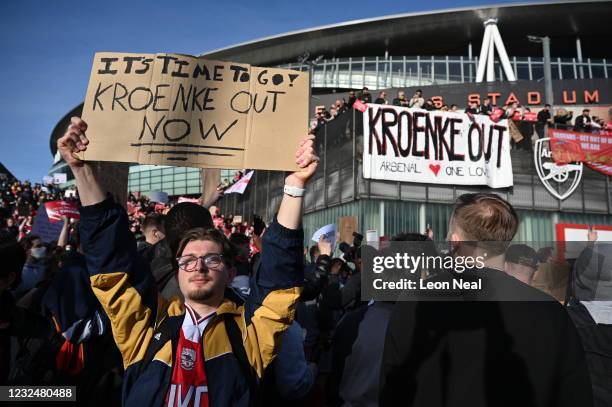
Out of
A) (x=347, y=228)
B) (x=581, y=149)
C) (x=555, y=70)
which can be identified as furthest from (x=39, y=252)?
(x=555, y=70)

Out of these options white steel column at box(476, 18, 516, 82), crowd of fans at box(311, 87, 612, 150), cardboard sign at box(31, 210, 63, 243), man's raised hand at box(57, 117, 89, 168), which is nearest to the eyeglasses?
man's raised hand at box(57, 117, 89, 168)

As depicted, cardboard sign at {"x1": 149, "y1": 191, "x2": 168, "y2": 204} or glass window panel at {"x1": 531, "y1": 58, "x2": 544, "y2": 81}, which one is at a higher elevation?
glass window panel at {"x1": 531, "y1": 58, "x2": 544, "y2": 81}

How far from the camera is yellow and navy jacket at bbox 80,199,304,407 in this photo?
6.87ft

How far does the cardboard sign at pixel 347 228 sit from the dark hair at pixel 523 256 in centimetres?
1291

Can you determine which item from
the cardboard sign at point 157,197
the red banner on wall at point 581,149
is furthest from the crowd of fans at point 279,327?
the red banner on wall at point 581,149

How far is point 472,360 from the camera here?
1844mm

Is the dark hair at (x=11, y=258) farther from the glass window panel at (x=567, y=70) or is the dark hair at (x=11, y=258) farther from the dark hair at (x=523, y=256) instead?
the glass window panel at (x=567, y=70)

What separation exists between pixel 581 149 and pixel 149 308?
18751 millimetres

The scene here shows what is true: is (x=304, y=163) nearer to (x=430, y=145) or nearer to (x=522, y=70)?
(x=430, y=145)

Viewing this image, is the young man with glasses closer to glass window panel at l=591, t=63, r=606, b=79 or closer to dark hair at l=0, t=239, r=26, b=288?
dark hair at l=0, t=239, r=26, b=288

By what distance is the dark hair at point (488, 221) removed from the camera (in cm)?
196

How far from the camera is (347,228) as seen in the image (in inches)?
633

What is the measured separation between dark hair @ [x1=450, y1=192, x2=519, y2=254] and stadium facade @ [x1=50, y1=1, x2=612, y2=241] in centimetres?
1415

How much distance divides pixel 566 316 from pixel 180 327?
1.56 meters
